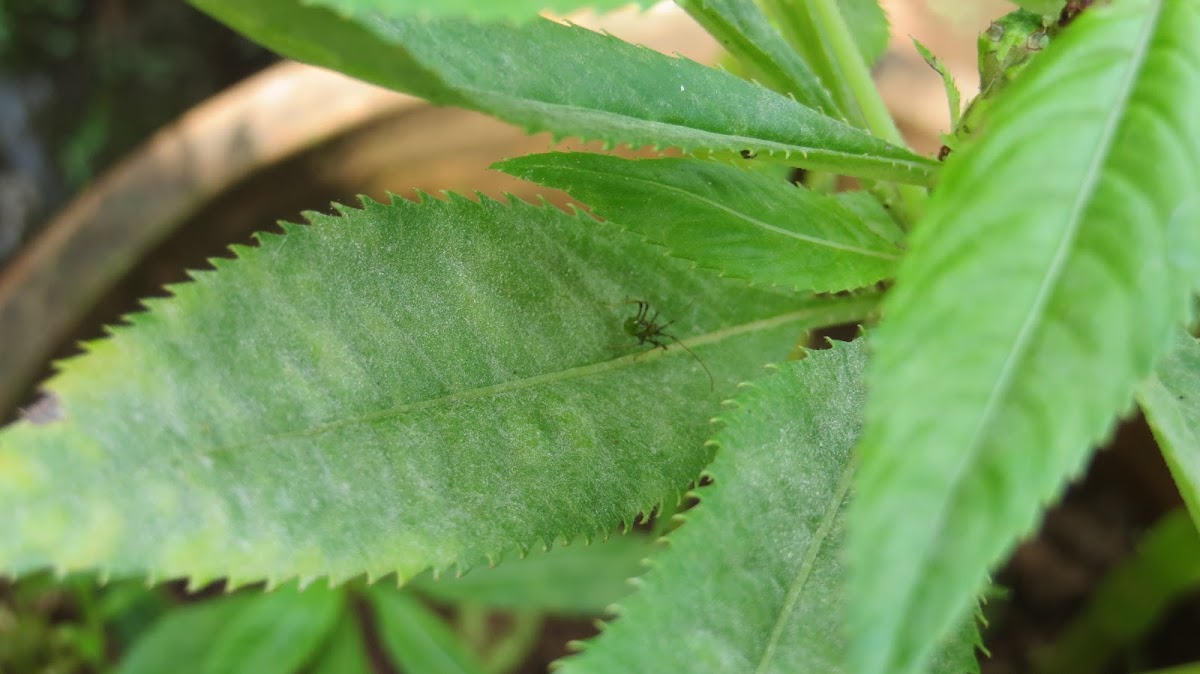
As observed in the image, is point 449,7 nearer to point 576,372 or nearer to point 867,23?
point 576,372

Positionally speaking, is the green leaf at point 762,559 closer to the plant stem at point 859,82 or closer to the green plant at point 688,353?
the green plant at point 688,353

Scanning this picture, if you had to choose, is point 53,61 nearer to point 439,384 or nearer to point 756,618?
point 439,384

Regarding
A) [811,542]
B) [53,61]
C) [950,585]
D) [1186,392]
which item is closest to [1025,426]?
[950,585]

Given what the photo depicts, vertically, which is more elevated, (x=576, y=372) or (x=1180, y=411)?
(x=1180, y=411)

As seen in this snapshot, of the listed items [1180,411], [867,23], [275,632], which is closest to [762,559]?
A: [1180,411]

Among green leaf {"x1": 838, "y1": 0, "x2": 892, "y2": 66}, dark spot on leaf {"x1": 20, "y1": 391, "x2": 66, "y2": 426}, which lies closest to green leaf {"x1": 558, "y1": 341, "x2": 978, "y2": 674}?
dark spot on leaf {"x1": 20, "y1": 391, "x2": 66, "y2": 426}

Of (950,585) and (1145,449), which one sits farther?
(1145,449)

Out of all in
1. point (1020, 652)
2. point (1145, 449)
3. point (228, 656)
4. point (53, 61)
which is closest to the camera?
point (228, 656)
